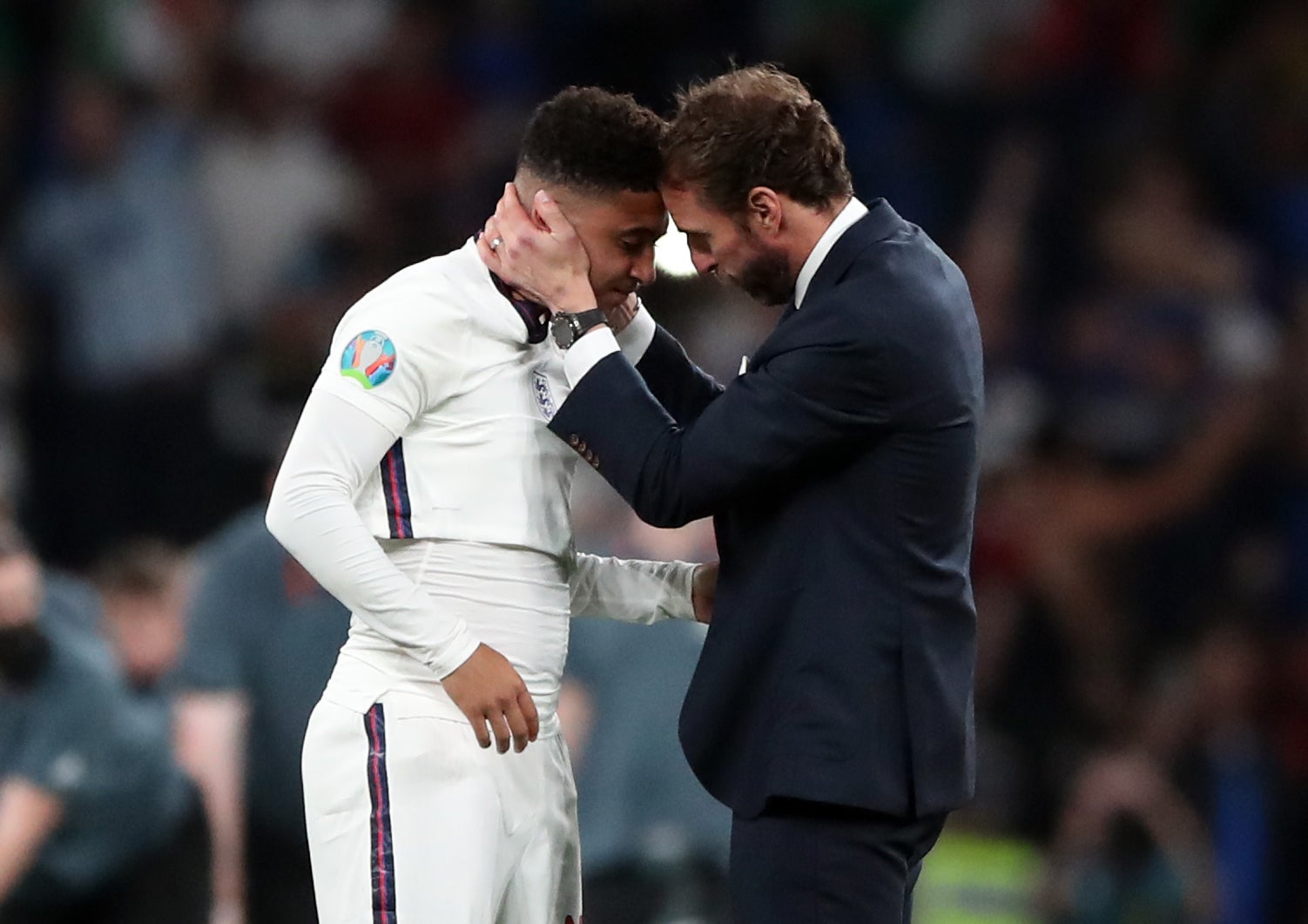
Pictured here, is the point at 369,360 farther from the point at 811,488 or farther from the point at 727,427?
the point at 811,488

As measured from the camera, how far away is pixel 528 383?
9.12 ft

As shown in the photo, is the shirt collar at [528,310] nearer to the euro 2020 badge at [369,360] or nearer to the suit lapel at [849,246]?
the euro 2020 badge at [369,360]

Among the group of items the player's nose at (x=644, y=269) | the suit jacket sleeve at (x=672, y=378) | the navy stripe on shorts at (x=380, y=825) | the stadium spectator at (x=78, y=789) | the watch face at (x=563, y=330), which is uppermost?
the player's nose at (x=644, y=269)

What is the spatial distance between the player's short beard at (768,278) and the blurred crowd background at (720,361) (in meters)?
2.24

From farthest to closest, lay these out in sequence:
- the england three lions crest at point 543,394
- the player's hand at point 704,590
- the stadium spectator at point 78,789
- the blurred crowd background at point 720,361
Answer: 1. the blurred crowd background at point 720,361
2. the stadium spectator at point 78,789
3. the player's hand at point 704,590
4. the england three lions crest at point 543,394

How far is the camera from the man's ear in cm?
272

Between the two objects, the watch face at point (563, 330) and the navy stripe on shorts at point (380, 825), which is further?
the watch face at point (563, 330)

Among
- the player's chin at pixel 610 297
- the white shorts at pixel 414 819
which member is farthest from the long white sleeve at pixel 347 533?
the player's chin at pixel 610 297

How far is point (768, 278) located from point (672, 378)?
32 centimetres

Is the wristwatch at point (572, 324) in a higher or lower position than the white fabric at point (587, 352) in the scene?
higher

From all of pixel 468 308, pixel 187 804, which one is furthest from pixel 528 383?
pixel 187 804

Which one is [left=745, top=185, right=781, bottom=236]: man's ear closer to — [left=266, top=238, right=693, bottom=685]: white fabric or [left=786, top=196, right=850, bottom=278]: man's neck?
[left=786, top=196, right=850, bottom=278]: man's neck

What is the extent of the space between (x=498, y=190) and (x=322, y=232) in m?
0.64

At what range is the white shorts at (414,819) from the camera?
263 cm
